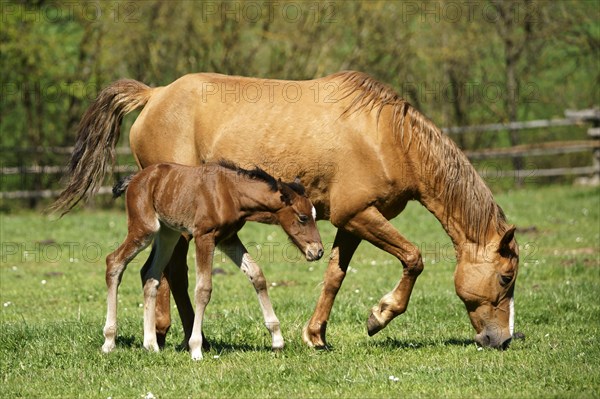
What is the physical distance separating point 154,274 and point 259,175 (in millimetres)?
1183

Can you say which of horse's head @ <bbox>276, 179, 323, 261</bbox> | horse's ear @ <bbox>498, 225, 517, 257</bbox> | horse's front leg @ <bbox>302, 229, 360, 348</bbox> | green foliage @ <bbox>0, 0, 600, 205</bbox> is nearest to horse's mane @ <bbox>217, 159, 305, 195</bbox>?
horse's head @ <bbox>276, 179, 323, 261</bbox>

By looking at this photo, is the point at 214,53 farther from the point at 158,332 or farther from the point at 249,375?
the point at 249,375

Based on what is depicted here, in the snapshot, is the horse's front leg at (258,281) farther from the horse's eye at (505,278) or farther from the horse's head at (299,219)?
the horse's eye at (505,278)

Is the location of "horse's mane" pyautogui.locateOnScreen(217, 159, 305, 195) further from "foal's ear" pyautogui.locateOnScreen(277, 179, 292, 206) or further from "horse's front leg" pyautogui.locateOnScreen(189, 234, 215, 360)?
"horse's front leg" pyautogui.locateOnScreen(189, 234, 215, 360)

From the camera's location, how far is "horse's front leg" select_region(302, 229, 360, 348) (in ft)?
24.2

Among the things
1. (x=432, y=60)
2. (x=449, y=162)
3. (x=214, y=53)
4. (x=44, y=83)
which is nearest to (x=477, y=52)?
(x=432, y=60)

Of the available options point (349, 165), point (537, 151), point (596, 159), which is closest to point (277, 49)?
point (537, 151)

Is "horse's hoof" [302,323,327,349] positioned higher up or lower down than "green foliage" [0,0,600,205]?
higher up

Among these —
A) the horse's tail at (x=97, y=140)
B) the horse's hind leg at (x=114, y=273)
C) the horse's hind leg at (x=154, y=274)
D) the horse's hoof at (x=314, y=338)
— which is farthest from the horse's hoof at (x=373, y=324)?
the horse's tail at (x=97, y=140)

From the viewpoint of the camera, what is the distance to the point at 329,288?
755cm

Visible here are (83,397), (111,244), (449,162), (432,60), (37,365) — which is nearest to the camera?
(83,397)

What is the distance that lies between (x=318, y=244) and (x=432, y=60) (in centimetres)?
1814

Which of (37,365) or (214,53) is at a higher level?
(37,365)

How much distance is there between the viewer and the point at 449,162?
7305 millimetres
